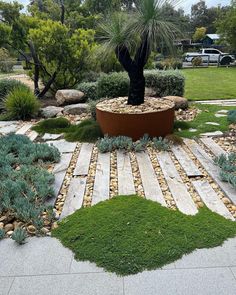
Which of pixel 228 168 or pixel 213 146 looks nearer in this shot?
pixel 228 168

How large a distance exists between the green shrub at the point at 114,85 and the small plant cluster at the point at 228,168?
10.4ft

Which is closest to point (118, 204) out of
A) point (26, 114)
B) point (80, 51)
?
point (26, 114)

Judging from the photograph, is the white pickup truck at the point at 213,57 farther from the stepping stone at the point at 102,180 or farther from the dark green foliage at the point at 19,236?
the dark green foliage at the point at 19,236

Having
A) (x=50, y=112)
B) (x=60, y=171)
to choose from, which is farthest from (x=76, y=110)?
(x=60, y=171)

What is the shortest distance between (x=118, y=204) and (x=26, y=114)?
12.9ft

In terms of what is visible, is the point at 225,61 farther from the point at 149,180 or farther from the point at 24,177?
the point at 24,177

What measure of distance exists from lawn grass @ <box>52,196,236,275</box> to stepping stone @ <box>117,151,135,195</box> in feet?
1.05

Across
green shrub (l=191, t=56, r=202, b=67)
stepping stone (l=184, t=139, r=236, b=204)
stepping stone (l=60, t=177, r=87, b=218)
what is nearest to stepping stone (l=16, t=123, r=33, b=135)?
stepping stone (l=60, t=177, r=87, b=218)

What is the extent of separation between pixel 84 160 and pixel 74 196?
935mm

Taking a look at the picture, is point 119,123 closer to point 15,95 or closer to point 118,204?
point 118,204

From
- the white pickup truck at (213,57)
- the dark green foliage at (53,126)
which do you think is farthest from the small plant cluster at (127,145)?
the white pickup truck at (213,57)

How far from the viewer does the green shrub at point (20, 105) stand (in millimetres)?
5668

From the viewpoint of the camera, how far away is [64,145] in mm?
4176

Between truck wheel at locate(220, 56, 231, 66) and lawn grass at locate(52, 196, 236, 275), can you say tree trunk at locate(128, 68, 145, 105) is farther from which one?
truck wheel at locate(220, 56, 231, 66)
